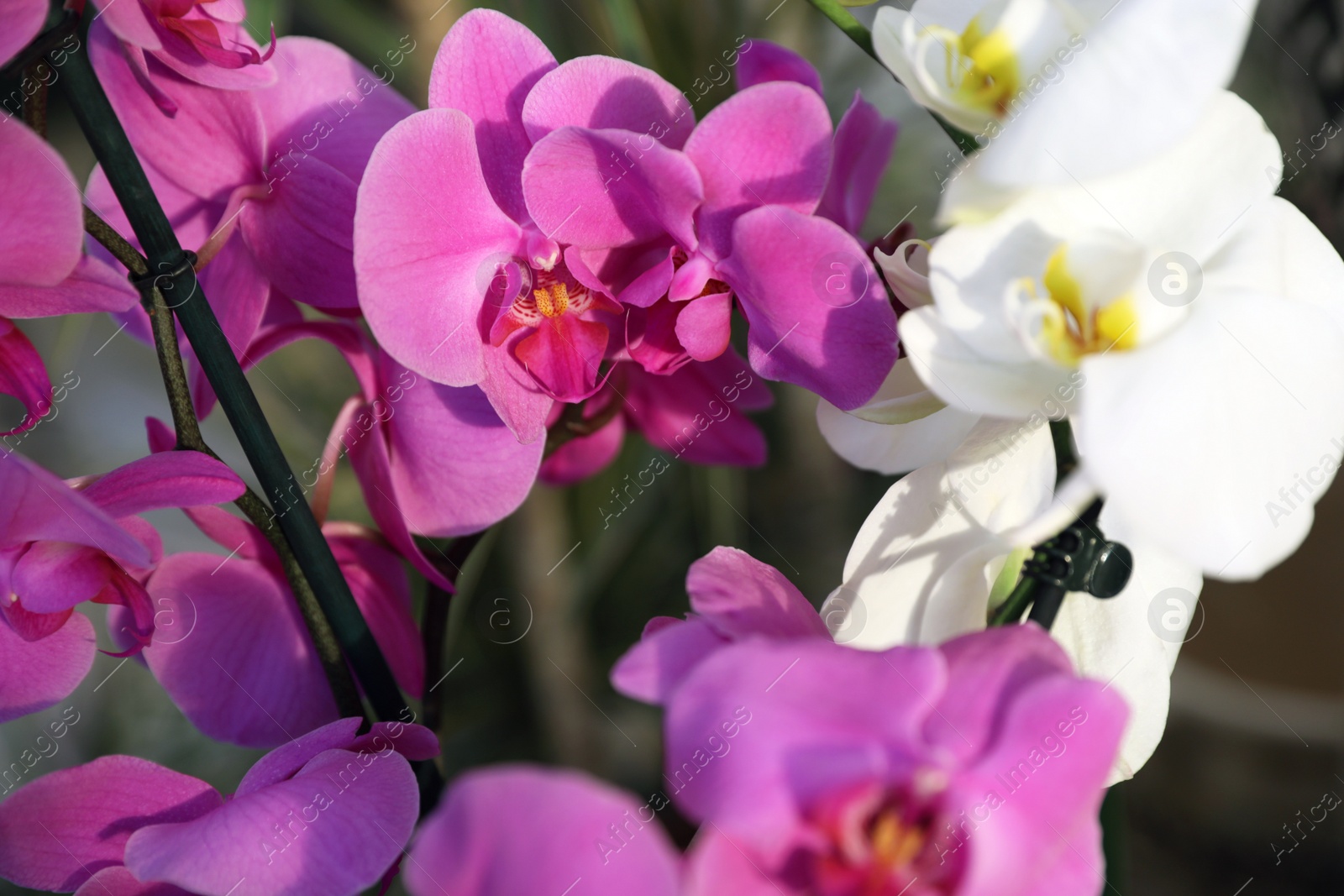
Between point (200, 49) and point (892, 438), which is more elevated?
point (200, 49)

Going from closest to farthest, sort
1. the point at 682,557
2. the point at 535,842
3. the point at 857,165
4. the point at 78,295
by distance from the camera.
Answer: the point at 535,842 → the point at 78,295 → the point at 857,165 → the point at 682,557

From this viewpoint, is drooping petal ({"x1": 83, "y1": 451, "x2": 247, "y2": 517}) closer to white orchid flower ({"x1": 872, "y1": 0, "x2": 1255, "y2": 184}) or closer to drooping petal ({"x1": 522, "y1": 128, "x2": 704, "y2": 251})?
drooping petal ({"x1": 522, "y1": 128, "x2": 704, "y2": 251})

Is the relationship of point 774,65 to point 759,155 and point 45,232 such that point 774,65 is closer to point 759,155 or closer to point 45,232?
point 759,155

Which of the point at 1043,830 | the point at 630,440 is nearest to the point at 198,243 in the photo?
the point at 1043,830

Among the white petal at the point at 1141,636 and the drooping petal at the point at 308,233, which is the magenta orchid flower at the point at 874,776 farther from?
the drooping petal at the point at 308,233

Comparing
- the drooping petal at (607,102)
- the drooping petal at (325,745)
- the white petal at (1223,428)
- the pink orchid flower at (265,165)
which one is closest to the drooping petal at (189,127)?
the pink orchid flower at (265,165)

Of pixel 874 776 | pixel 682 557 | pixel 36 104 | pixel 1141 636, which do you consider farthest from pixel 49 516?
pixel 682 557
